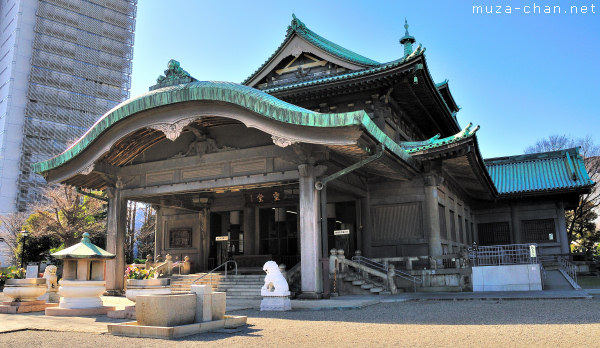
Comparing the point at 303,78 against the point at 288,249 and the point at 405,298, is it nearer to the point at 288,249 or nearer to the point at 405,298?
the point at 288,249

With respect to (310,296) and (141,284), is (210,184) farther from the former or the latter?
(141,284)

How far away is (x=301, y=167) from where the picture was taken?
1422 cm

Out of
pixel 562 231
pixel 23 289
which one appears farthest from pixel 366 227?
pixel 562 231

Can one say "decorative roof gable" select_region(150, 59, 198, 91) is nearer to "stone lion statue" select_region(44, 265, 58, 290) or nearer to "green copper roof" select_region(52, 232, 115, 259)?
"green copper roof" select_region(52, 232, 115, 259)

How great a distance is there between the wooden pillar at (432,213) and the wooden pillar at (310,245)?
19.6 feet

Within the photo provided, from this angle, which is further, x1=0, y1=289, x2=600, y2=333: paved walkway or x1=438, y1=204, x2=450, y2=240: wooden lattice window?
x1=438, y1=204, x2=450, y2=240: wooden lattice window

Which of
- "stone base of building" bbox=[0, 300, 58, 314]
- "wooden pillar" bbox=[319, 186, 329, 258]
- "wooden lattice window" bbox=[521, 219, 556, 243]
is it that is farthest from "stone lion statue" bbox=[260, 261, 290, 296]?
"wooden lattice window" bbox=[521, 219, 556, 243]

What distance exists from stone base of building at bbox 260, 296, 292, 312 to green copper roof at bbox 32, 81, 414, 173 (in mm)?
4497

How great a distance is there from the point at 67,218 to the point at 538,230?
97.3 ft

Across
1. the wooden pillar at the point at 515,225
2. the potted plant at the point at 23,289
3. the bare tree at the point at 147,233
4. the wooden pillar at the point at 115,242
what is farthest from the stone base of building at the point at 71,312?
the bare tree at the point at 147,233

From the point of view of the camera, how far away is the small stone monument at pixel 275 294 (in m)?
12.0

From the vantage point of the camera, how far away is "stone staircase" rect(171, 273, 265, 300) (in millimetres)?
15809

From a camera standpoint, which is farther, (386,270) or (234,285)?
(386,270)

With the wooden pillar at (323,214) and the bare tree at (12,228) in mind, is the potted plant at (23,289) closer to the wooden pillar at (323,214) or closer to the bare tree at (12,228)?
the wooden pillar at (323,214)
